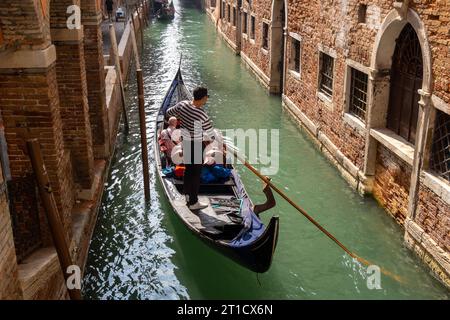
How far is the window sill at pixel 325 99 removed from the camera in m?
8.48

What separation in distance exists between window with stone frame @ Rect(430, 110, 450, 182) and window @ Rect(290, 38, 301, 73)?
18.8ft

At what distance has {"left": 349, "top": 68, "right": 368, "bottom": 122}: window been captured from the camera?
7.29 m

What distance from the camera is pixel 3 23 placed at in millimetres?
4152

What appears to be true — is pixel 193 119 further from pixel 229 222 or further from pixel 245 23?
pixel 245 23

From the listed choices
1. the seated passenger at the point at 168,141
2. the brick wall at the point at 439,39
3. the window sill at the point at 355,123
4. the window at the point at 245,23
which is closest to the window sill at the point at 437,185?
the brick wall at the point at 439,39

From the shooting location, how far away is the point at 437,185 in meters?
5.18

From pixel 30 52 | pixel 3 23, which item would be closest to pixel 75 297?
pixel 30 52

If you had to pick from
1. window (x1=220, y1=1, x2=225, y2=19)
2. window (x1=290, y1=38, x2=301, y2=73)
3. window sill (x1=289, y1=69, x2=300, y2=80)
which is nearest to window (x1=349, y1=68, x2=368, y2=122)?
window sill (x1=289, y1=69, x2=300, y2=80)

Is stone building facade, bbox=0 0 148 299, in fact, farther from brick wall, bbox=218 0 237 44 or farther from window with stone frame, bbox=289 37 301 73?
brick wall, bbox=218 0 237 44

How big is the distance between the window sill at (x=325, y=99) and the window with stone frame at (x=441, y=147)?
3056 mm

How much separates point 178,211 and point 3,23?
2.66m

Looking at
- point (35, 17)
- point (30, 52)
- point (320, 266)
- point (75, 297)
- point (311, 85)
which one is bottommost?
point (320, 266)

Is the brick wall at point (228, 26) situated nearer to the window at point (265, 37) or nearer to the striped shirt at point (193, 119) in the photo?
the window at point (265, 37)
